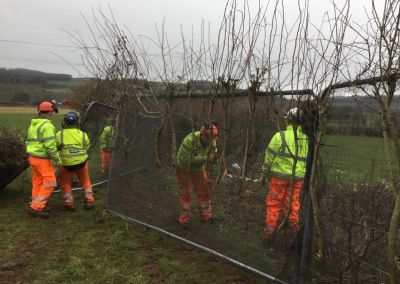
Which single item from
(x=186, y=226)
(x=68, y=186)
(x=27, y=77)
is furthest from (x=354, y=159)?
(x=27, y=77)

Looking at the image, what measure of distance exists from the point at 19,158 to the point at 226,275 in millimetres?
4671

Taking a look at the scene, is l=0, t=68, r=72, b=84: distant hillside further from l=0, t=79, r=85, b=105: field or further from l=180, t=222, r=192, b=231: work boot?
l=180, t=222, r=192, b=231: work boot

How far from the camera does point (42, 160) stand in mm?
7199

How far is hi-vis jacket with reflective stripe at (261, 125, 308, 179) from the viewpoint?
14.2 ft

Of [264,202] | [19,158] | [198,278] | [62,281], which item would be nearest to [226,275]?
[198,278]

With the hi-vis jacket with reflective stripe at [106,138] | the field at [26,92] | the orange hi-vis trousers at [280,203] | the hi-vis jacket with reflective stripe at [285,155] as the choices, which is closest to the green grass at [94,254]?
the orange hi-vis trousers at [280,203]

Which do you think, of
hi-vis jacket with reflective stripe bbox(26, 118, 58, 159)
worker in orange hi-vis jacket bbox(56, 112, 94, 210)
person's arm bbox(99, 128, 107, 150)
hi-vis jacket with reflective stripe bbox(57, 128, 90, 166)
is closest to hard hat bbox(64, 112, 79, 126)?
worker in orange hi-vis jacket bbox(56, 112, 94, 210)

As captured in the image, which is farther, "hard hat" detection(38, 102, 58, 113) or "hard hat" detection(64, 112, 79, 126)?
"hard hat" detection(64, 112, 79, 126)

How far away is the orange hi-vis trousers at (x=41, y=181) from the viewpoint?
7.09 metres

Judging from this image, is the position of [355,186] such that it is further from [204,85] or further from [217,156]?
[204,85]

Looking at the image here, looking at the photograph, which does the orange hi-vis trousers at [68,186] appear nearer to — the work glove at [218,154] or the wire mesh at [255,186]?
A: the wire mesh at [255,186]

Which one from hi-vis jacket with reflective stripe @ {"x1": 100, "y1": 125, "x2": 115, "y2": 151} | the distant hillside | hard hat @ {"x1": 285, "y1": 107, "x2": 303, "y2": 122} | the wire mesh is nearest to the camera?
the wire mesh

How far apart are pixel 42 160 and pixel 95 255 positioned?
2.40 metres

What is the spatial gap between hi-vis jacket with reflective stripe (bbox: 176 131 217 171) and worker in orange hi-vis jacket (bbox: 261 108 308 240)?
81cm
